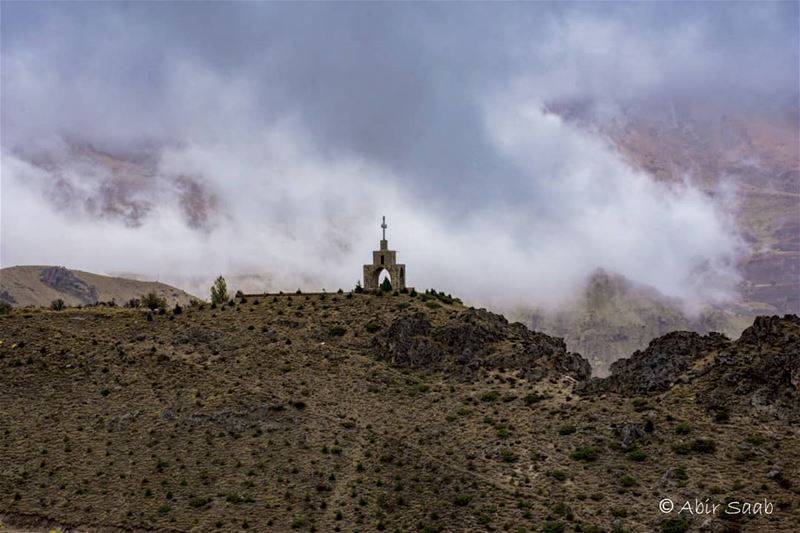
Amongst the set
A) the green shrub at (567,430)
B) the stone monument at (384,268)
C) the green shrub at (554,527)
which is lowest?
the green shrub at (554,527)

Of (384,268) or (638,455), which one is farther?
(384,268)

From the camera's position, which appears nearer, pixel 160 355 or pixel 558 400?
pixel 558 400

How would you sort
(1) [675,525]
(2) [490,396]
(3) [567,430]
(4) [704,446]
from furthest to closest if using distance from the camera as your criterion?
(2) [490,396] < (3) [567,430] < (4) [704,446] < (1) [675,525]

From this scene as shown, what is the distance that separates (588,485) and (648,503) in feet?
14.5

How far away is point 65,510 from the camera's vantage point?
60.9m

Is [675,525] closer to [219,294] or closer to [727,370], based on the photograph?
[727,370]

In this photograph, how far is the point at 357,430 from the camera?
67.5 meters

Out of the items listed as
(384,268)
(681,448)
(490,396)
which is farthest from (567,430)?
(384,268)

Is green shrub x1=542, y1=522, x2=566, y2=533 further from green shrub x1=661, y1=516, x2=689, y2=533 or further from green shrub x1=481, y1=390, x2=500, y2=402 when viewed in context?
green shrub x1=481, y1=390, x2=500, y2=402

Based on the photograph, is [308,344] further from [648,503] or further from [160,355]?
[648,503]

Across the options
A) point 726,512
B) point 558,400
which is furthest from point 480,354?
point 726,512

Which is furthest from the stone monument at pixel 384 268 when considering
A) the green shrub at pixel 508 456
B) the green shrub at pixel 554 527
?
the green shrub at pixel 554 527

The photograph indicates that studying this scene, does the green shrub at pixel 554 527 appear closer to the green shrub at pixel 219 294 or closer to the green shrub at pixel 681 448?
the green shrub at pixel 681 448

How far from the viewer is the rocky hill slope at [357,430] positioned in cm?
5591
